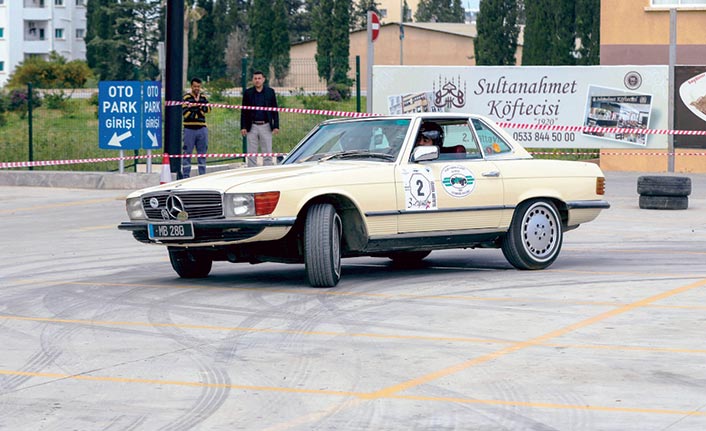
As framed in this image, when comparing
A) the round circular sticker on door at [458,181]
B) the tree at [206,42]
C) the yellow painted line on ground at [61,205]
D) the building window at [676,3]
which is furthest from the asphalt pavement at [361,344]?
the tree at [206,42]

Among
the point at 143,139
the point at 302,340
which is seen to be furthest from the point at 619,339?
the point at 143,139

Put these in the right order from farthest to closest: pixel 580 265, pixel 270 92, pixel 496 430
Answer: pixel 270 92
pixel 580 265
pixel 496 430

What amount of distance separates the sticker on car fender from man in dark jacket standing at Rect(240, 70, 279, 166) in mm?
9758

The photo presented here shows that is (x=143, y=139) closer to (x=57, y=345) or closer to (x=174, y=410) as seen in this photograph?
(x=57, y=345)

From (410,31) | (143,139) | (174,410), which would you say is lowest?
(174,410)

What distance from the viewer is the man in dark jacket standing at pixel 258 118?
21031mm

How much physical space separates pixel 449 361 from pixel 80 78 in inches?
2697

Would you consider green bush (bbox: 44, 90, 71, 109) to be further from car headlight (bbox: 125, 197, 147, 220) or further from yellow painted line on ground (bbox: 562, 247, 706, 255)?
car headlight (bbox: 125, 197, 147, 220)

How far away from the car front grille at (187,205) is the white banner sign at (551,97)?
16.0 meters

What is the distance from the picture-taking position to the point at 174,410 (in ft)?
21.4

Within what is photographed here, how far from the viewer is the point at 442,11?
131 meters

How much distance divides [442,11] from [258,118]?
367 ft

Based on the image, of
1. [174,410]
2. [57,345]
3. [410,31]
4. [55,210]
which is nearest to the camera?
[174,410]

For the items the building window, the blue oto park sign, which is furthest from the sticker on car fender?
the building window
